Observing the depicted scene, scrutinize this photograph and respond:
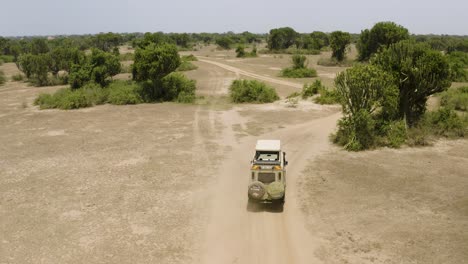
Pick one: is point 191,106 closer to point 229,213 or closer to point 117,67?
point 117,67

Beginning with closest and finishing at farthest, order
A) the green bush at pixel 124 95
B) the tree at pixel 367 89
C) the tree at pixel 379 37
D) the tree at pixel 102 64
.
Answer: the tree at pixel 367 89 < the green bush at pixel 124 95 < the tree at pixel 102 64 < the tree at pixel 379 37

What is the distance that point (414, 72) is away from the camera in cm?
2530

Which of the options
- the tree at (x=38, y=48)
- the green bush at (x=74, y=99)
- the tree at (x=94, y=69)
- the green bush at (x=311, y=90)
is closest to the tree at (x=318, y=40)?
the green bush at (x=311, y=90)

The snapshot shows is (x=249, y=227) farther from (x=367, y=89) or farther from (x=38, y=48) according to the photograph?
(x=38, y=48)

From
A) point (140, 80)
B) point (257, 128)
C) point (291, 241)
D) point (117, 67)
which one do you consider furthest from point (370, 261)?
point (117, 67)

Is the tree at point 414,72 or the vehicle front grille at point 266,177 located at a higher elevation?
the tree at point 414,72

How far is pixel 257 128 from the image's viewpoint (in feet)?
96.1

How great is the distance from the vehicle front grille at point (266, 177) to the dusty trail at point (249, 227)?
122 centimetres

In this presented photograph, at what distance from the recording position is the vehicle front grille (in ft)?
51.5

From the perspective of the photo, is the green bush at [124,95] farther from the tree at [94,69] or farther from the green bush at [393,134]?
the green bush at [393,134]

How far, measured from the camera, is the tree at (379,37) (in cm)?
6415

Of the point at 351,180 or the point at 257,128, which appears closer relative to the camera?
the point at 351,180

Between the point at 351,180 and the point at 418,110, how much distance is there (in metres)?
12.7

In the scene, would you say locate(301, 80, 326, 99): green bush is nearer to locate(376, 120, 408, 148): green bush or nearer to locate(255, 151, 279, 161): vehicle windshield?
locate(376, 120, 408, 148): green bush
